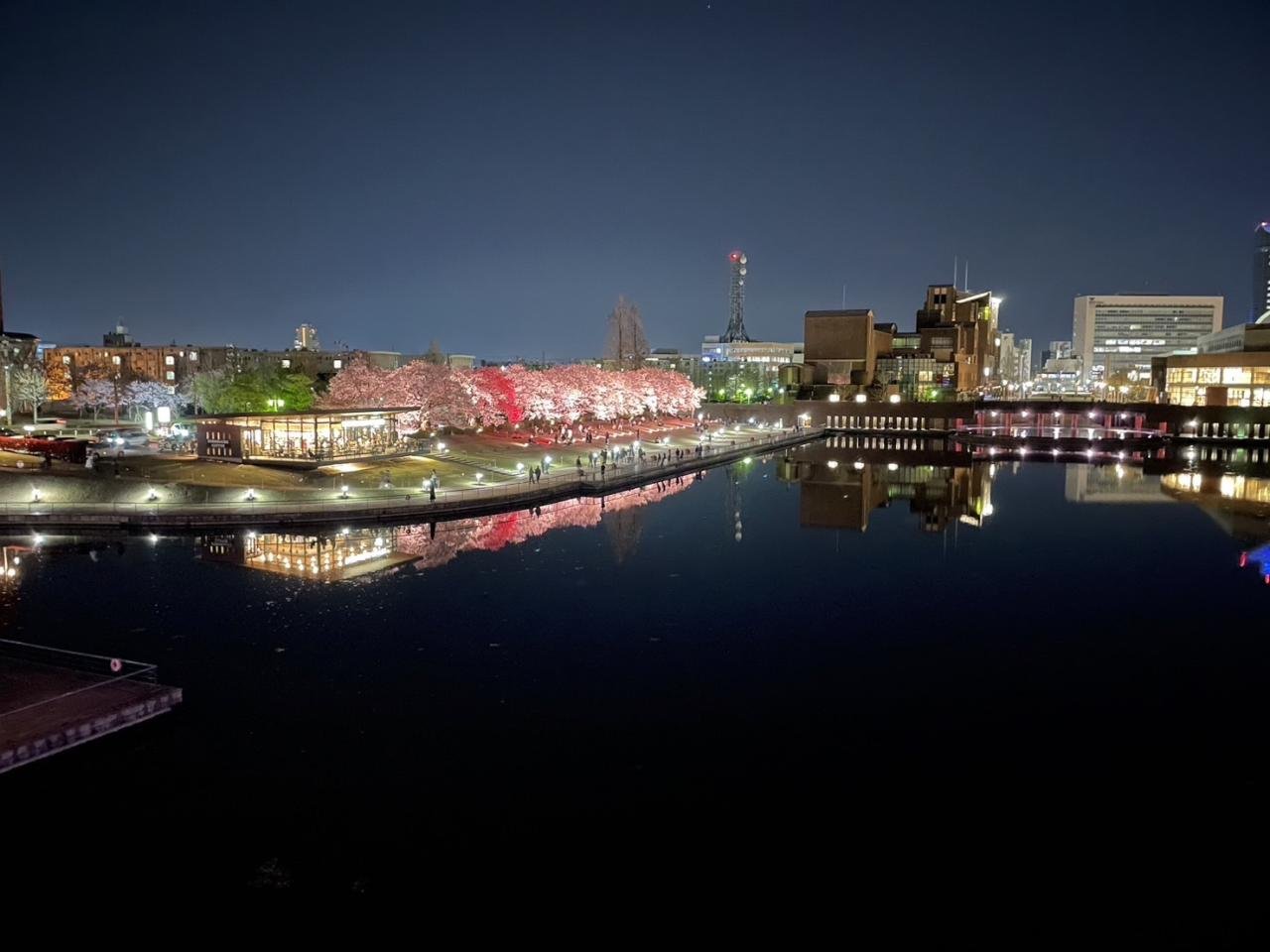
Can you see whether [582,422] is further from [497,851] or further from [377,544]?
[497,851]

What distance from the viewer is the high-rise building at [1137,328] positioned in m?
171

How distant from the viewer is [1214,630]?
19312mm

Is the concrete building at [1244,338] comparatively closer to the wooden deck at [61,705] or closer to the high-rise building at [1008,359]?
the high-rise building at [1008,359]

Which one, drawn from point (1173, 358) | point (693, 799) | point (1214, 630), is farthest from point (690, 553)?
point (1173, 358)

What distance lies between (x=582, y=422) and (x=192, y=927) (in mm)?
61085

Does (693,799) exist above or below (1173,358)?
below

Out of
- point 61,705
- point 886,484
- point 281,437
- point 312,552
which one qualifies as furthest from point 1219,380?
point 61,705

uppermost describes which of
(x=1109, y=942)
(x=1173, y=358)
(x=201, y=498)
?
(x=1173, y=358)

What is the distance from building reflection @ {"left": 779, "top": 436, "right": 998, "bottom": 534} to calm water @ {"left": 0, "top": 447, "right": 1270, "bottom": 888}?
19.7 ft

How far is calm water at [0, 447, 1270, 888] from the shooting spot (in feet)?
35.4

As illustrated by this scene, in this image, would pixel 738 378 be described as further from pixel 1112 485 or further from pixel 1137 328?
pixel 1137 328

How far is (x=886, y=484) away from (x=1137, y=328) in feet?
539

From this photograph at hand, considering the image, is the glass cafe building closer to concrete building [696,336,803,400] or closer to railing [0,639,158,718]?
railing [0,639,158,718]

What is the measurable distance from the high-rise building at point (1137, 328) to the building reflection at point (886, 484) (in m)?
131
